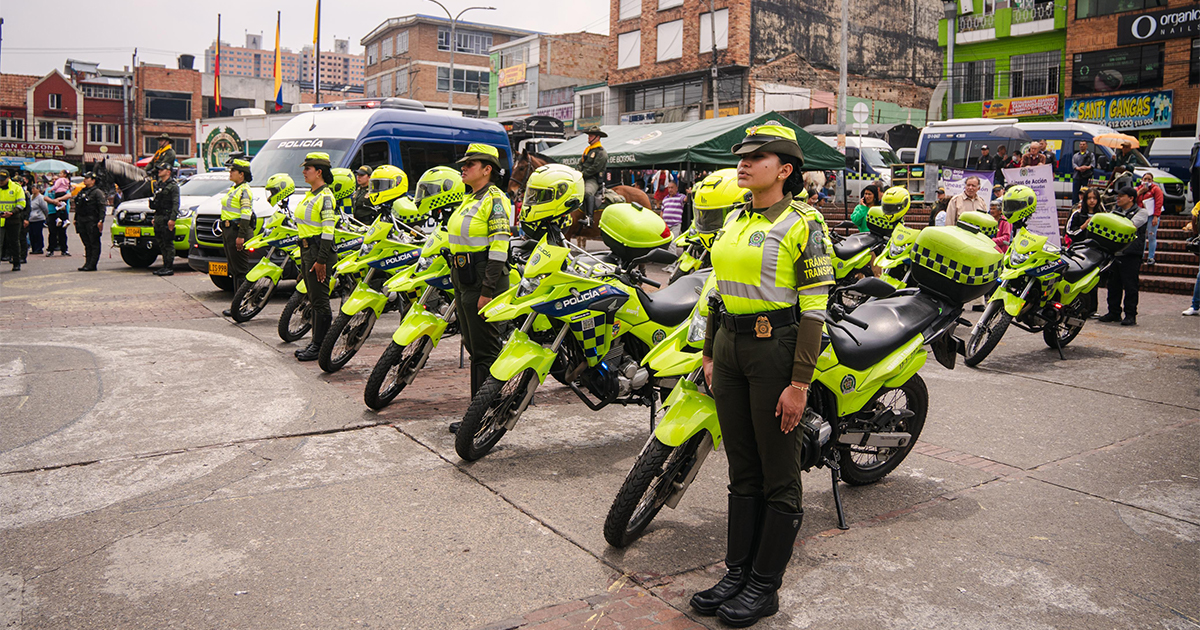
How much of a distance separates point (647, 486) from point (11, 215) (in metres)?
17.3

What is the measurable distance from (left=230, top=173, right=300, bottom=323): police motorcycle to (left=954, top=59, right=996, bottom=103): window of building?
121 ft

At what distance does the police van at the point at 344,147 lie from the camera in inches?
515

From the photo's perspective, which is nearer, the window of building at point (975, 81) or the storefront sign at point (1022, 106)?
the storefront sign at point (1022, 106)

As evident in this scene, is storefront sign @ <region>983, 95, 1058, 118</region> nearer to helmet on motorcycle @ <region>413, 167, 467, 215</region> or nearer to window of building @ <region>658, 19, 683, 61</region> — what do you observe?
window of building @ <region>658, 19, 683, 61</region>

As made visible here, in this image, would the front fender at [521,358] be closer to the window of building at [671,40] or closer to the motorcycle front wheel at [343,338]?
the motorcycle front wheel at [343,338]

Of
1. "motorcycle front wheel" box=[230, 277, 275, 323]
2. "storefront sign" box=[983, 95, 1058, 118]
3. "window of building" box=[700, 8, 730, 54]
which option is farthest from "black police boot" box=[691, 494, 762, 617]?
"window of building" box=[700, 8, 730, 54]

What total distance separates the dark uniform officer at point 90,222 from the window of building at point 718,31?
31.1 m

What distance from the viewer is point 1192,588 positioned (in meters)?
3.90

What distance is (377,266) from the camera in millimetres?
8258

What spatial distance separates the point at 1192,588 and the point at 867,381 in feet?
5.44

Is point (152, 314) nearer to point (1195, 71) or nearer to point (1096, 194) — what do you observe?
point (1096, 194)

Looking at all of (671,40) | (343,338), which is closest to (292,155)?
(343,338)

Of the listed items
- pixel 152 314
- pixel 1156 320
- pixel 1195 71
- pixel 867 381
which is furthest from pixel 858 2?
pixel 867 381

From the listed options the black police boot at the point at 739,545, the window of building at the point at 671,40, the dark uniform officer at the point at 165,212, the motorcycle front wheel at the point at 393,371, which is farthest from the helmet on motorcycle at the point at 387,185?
the window of building at the point at 671,40
